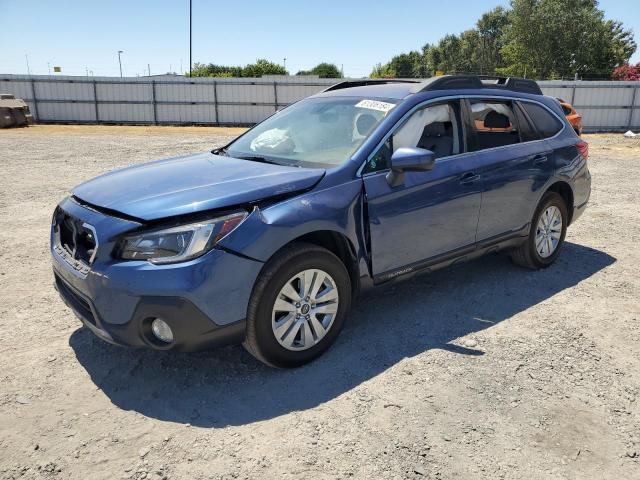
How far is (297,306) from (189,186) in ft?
3.20

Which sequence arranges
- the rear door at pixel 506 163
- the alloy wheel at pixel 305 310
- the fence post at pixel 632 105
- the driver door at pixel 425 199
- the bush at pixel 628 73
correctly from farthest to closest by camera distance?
the bush at pixel 628 73 < the fence post at pixel 632 105 < the rear door at pixel 506 163 < the driver door at pixel 425 199 < the alloy wheel at pixel 305 310

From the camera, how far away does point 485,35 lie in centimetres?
9581

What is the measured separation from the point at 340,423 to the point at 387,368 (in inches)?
26.3

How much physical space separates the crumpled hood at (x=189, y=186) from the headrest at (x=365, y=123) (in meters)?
0.55

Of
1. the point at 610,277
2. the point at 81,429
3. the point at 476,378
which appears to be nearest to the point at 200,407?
the point at 81,429

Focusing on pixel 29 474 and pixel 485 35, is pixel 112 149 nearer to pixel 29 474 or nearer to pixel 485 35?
pixel 29 474

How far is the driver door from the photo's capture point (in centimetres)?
367

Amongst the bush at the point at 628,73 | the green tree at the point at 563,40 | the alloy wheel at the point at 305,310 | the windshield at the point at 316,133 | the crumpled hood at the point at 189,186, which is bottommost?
the alloy wheel at the point at 305,310

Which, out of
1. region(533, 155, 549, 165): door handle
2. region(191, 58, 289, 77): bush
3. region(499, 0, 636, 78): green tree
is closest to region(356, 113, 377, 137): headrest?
region(533, 155, 549, 165): door handle

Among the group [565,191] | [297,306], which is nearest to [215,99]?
[565,191]

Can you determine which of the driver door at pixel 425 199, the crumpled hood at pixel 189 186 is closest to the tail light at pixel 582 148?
the driver door at pixel 425 199

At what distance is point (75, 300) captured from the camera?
3.27 m

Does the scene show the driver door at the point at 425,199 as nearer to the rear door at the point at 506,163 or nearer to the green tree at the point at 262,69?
the rear door at the point at 506,163

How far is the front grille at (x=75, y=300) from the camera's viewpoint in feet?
10.2
